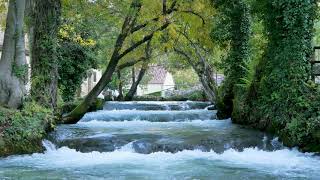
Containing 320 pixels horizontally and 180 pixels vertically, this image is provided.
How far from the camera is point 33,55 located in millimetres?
15430

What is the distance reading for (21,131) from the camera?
1265 cm

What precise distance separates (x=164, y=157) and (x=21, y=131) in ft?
12.7

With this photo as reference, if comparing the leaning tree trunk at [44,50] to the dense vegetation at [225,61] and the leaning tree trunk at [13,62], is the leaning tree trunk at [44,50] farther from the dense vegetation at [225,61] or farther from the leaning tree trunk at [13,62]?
the leaning tree trunk at [13,62]

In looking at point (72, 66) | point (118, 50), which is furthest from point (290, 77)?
point (72, 66)

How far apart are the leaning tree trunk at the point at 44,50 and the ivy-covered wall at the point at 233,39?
7325mm

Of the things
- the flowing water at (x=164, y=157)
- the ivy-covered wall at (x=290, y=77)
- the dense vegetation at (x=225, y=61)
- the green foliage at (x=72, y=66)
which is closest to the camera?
the flowing water at (x=164, y=157)

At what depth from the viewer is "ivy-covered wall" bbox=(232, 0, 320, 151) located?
1312 centimetres


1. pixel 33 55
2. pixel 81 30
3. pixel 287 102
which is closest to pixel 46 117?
pixel 33 55

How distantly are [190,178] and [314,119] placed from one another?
4795 millimetres

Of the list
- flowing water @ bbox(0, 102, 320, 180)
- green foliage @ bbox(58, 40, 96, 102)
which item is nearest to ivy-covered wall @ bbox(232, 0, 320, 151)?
flowing water @ bbox(0, 102, 320, 180)

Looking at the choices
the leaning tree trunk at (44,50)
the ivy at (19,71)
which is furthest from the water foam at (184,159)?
the leaning tree trunk at (44,50)

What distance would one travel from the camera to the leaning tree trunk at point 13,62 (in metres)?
13.6

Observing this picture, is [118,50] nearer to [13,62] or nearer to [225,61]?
[13,62]

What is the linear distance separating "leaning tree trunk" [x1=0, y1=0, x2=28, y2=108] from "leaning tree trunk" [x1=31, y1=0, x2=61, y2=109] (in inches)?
44.6
